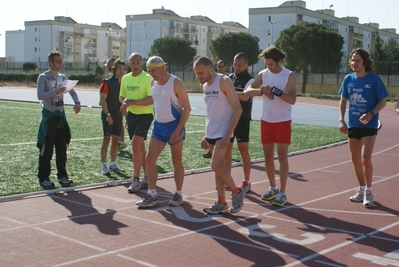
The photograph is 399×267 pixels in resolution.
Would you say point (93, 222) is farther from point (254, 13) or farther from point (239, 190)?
point (254, 13)

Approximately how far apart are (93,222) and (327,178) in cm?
505

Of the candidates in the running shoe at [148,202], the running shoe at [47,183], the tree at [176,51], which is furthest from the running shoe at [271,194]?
the tree at [176,51]

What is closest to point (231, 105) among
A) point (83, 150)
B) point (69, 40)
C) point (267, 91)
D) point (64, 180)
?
point (267, 91)

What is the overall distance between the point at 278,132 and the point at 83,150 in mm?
6673

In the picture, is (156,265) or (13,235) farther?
(13,235)

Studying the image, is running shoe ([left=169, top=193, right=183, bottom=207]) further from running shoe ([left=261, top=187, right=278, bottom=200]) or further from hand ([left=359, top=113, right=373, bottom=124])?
hand ([left=359, top=113, right=373, bottom=124])

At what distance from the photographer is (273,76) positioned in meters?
8.14

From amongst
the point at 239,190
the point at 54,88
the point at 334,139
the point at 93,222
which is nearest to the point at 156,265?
the point at 93,222

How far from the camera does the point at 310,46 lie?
5678cm

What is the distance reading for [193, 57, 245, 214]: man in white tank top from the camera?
7.35 metres

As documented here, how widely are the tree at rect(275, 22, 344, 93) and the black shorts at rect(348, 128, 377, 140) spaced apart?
161 ft

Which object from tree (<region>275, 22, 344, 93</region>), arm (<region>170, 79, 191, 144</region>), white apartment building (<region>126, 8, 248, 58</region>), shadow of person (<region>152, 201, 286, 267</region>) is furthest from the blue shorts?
white apartment building (<region>126, 8, 248, 58</region>)

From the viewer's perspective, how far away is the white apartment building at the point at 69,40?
129 m

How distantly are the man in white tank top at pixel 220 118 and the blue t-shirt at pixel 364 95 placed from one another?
75.4 inches
